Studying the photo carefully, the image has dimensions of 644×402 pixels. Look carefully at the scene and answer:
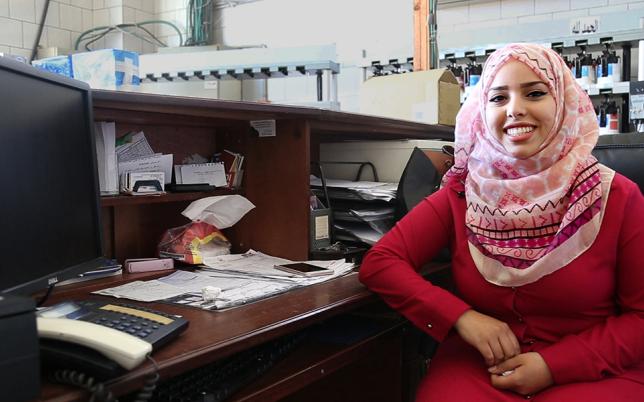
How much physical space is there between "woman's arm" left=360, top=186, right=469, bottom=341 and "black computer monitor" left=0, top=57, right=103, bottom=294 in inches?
22.7

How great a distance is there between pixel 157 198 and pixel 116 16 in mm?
3835

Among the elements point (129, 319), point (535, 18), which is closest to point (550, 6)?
point (535, 18)

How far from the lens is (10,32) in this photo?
4.12 metres

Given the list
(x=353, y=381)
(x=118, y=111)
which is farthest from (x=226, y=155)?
(x=353, y=381)

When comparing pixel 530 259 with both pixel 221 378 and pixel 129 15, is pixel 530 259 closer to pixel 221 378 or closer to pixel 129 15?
pixel 221 378

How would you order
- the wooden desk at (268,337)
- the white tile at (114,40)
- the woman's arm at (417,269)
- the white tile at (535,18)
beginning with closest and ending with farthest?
the wooden desk at (268,337) < the woman's arm at (417,269) < the white tile at (535,18) < the white tile at (114,40)

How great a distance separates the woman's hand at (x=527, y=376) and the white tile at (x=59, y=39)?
164 inches

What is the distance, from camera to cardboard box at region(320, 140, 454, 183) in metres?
1.94

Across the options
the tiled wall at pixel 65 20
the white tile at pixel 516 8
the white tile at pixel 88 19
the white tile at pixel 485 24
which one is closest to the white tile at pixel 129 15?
the tiled wall at pixel 65 20

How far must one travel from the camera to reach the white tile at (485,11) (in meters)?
4.02

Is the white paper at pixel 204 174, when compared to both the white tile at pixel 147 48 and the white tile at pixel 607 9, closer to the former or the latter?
the white tile at pixel 607 9

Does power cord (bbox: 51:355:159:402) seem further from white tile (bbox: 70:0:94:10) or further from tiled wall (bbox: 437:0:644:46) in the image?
white tile (bbox: 70:0:94:10)

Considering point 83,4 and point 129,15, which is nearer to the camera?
point 83,4

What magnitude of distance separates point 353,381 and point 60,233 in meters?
1.01
